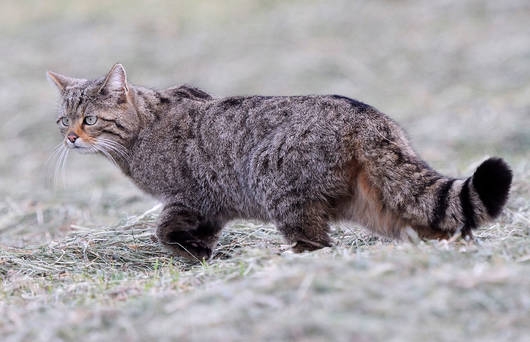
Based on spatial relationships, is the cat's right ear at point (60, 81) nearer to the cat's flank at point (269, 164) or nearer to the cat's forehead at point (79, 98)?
the cat's flank at point (269, 164)

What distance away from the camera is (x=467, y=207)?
4527 mm

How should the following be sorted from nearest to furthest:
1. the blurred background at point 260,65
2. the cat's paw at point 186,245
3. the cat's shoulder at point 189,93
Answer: the cat's paw at point 186,245
the cat's shoulder at point 189,93
the blurred background at point 260,65

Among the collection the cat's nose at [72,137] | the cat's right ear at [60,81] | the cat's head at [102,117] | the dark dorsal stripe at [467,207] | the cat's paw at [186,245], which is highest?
the cat's right ear at [60,81]

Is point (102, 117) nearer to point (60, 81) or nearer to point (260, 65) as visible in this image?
point (60, 81)

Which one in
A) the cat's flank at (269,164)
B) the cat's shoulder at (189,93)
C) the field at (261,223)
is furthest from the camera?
the cat's shoulder at (189,93)

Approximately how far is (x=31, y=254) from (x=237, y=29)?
970 centimetres

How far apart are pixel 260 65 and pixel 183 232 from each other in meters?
7.82

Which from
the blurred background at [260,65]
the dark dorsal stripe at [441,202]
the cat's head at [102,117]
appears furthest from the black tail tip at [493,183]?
the blurred background at [260,65]

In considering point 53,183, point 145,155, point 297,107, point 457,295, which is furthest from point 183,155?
point 53,183

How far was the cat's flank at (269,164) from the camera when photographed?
4.70m

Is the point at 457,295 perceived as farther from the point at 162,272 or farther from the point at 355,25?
the point at 355,25

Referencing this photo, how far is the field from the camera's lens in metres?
3.45

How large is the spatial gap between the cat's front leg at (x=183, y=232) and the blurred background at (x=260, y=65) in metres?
1.50

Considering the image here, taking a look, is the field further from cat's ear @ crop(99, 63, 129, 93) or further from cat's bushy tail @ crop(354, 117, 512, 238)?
cat's ear @ crop(99, 63, 129, 93)
